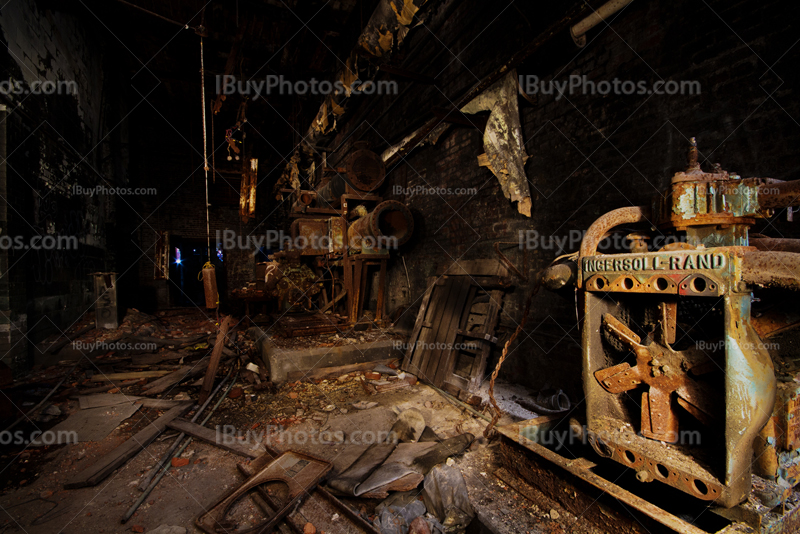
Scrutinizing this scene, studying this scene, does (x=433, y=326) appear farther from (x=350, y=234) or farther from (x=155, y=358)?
(x=155, y=358)

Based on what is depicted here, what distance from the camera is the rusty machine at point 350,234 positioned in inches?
224

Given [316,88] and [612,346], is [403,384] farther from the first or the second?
[316,88]

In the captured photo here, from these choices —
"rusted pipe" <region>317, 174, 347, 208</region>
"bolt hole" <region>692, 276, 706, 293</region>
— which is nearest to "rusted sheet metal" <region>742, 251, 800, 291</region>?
"bolt hole" <region>692, 276, 706, 293</region>

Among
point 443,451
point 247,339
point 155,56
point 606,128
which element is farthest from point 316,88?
point 443,451

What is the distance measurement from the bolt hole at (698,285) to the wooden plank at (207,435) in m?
3.24

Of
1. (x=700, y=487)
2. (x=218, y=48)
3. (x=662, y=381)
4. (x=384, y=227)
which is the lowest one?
(x=700, y=487)

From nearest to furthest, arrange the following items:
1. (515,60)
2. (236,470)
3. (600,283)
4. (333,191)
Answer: (600,283) → (236,470) → (515,60) → (333,191)

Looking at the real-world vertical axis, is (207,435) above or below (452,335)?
below

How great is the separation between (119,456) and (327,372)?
2.29 m

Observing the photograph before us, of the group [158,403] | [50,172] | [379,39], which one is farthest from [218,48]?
[158,403]

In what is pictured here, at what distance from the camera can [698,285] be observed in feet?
4.61

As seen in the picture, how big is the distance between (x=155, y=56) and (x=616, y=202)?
11209 millimetres

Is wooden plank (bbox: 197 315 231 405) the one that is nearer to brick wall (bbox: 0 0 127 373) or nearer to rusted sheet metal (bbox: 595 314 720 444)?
brick wall (bbox: 0 0 127 373)

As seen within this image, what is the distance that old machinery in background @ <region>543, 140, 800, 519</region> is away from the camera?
134 cm
